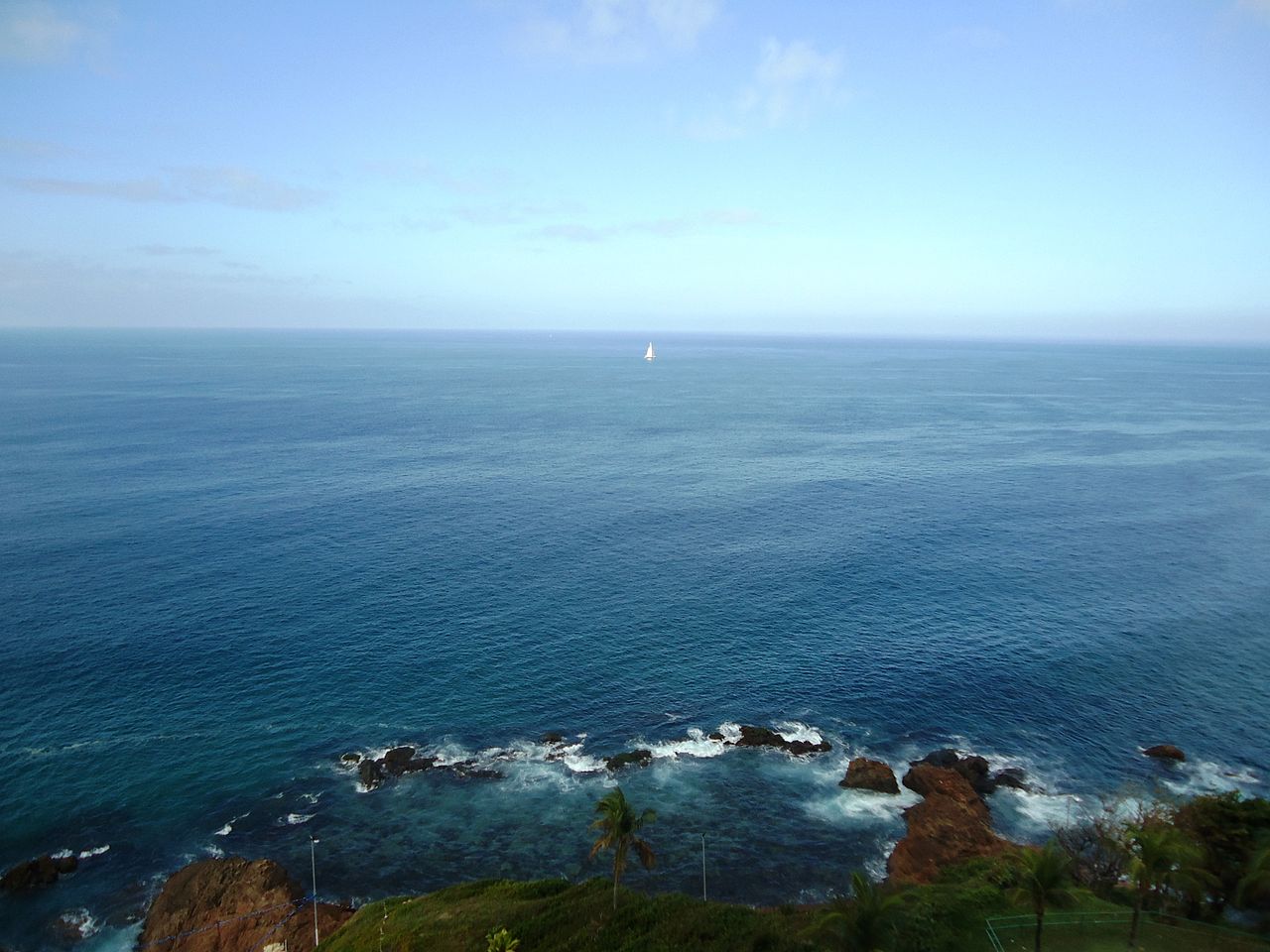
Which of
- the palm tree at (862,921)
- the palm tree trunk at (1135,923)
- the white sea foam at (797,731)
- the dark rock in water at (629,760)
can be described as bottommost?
the dark rock in water at (629,760)

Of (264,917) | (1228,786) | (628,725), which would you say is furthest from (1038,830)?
(264,917)

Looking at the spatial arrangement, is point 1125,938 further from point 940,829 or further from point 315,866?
point 315,866

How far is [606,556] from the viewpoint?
364 feet

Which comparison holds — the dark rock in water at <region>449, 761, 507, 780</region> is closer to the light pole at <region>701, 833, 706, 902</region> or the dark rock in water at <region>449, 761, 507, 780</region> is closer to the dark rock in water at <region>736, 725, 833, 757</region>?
the light pole at <region>701, 833, 706, 902</region>

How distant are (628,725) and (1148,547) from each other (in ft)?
306

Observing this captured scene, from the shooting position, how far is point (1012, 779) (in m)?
66.6

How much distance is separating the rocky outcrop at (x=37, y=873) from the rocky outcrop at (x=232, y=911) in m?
8.20

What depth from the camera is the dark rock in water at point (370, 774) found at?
65.4 meters

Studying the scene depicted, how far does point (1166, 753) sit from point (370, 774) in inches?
2856

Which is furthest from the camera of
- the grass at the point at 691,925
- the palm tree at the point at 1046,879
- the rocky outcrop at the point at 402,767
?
the rocky outcrop at the point at 402,767

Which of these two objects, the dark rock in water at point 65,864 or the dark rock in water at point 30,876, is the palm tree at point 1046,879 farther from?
the dark rock in water at point 30,876

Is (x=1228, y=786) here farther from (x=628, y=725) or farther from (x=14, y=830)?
(x=14, y=830)

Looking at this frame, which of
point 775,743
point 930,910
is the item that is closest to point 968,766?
point 775,743

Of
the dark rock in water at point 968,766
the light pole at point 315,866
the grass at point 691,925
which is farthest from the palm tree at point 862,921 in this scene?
the light pole at point 315,866
